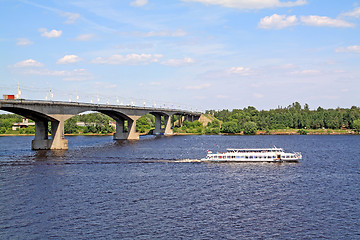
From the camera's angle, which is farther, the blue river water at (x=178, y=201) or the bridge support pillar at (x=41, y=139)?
the bridge support pillar at (x=41, y=139)

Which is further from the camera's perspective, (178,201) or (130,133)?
(130,133)

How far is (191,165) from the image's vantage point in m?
86.6

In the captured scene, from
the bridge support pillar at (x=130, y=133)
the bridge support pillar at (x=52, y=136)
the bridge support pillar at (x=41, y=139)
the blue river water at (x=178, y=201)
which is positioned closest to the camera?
the blue river water at (x=178, y=201)

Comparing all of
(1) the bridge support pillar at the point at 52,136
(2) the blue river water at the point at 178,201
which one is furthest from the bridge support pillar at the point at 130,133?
(2) the blue river water at the point at 178,201

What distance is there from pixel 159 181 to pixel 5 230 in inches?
1176

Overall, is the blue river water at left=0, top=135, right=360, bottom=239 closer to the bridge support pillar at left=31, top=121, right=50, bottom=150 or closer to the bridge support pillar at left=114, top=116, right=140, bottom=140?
the bridge support pillar at left=31, top=121, right=50, bottom=150

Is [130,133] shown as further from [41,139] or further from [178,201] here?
[178,201]

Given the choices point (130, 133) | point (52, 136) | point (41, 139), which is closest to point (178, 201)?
point (52, 136)

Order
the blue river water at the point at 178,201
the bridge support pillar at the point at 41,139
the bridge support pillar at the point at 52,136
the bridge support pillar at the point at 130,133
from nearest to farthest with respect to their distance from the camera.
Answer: the blue river water at the point at 178,201 < the bridge support pillar at the point at 52,136 < the bridge support pillar at the point at 41,139 < the bridge support pillar at the point at 130,133

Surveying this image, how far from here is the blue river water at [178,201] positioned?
41.3 m

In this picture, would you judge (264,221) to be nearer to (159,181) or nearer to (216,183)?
(216,183)

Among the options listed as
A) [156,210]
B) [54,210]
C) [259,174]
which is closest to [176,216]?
[156,210]

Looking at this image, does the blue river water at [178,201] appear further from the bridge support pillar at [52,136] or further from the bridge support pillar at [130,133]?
the bridge support pillar at [130,133]

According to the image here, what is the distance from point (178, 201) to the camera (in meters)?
53.0
